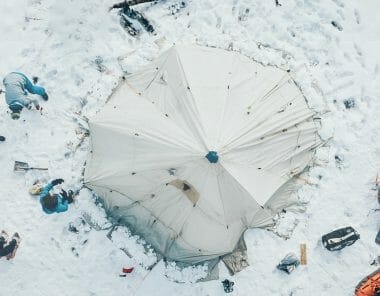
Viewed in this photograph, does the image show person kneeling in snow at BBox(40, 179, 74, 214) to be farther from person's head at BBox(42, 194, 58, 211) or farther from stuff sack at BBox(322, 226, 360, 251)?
stuff sack at BBox(322, 226, 360, 251)

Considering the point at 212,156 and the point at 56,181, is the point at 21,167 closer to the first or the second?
the point at 56,181

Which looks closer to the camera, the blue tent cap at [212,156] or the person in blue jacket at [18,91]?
the blue tent cap at [212,156]

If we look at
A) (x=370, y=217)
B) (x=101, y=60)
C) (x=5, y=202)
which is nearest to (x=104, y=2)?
(x=101, y=60)

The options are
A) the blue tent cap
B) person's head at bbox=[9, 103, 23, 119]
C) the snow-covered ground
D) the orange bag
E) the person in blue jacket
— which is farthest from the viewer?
person's head at bbox=[9, 103, 23, 119]

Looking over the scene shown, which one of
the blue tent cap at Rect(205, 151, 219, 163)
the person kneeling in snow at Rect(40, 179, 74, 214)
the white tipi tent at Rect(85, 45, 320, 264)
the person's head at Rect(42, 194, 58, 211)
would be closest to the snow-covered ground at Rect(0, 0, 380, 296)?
the person kneeling in snow at Rect(40, 179, 74, 214)

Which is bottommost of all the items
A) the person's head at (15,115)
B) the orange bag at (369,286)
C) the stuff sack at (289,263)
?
the person's head at (15,115)

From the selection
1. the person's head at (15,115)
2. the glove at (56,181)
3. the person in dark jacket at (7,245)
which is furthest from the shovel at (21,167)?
the person in dark jacket at (7,245)

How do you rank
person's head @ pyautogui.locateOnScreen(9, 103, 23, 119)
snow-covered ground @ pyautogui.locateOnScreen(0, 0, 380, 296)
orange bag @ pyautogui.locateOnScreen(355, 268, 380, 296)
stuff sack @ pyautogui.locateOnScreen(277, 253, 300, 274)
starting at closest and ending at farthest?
1. orange bag @ pyautogui.locateOnScreen(355, 268, 380, 296)
2. stuff sack @ pyautogui.locateOnScreen(277, 253, 300, 274)
3. snow-covered ground @ pyautogui.locateOnScreen(0, 0, 380, 296)
4. person's head @ pyautogui.locateOnScreen(9, 103, 23, 119)

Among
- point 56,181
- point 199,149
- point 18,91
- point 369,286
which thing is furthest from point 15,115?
A: point 369,286

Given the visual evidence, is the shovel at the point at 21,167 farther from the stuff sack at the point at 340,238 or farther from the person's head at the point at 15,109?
the stuff sack at the point at 340,238
